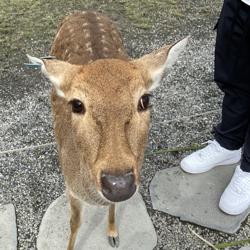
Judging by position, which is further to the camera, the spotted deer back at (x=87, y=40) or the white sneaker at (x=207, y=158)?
the white sneaker at (x=207, y=158)

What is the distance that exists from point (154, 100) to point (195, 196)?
1206 millimetres

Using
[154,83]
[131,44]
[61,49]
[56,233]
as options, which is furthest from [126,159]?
[131,44]

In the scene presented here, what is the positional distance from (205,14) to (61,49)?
279cm

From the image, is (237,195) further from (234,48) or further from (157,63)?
Result: (157,63)

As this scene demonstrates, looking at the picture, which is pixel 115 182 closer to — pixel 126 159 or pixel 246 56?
pixel 126 159

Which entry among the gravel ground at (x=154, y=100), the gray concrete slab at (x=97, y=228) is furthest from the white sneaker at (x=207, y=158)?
the gray concrete slab at (x=97, y=228)

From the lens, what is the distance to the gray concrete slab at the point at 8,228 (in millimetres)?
3422

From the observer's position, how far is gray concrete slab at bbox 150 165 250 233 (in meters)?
3.64

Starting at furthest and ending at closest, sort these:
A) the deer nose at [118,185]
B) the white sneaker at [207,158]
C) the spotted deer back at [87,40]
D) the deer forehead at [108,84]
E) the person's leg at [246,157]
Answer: the white sneaker at [207,158], the person's leg at [246,157], the spotted deer back at [87,40], the deer forehead at [108,84], the deer nose at [118,185]

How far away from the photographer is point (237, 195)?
370 centimetres

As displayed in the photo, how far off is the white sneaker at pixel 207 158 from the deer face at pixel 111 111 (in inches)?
50.7

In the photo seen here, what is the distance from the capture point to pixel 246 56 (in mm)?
3379

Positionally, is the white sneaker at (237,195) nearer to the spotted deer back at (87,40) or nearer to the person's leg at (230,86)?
the person's leg at (230,86)

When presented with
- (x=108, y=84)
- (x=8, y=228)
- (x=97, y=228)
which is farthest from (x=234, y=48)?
(x=8, y=228)
